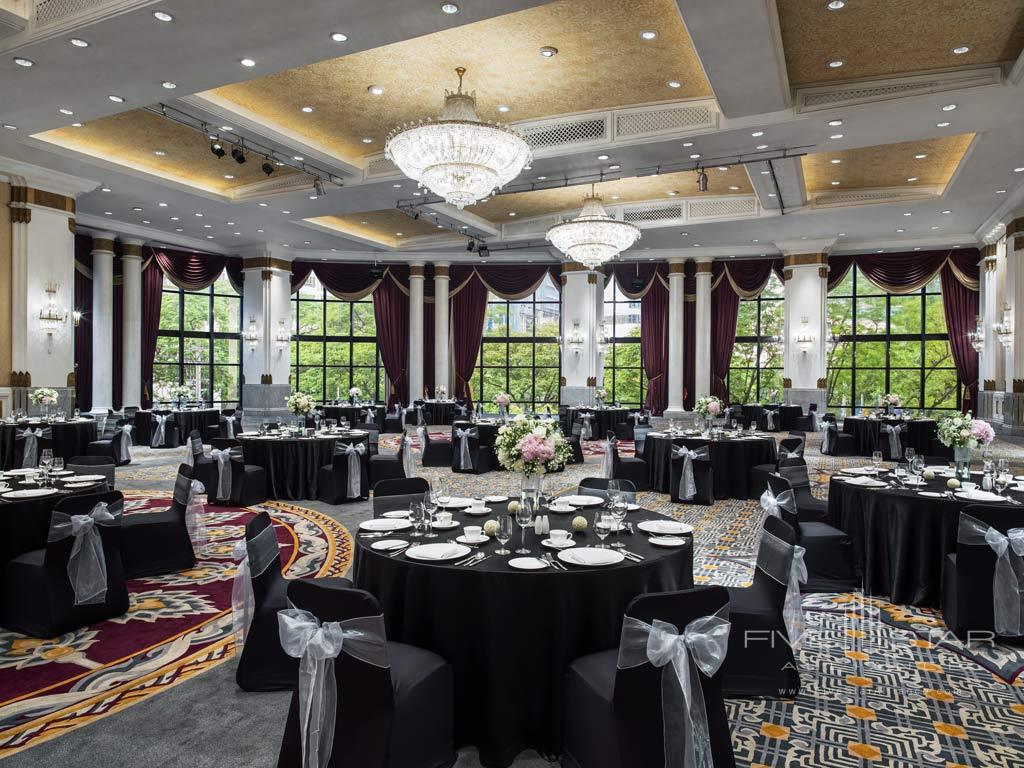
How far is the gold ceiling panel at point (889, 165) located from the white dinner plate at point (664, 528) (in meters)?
8.72

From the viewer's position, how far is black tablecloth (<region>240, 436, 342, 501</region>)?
8.48 metres

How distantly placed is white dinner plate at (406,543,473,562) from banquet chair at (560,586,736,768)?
0.87m

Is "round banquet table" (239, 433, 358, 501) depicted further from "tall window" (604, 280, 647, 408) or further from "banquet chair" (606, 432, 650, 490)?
"tall window" (604, 280, 647, 408)

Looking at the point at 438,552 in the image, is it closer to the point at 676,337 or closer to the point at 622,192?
the point at 622,192

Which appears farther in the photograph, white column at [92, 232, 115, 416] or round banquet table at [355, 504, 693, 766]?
white column at [92, 232, 115, 416]

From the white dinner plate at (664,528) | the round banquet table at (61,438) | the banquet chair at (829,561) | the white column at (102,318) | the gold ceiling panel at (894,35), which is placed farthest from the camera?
the white column at (102,318)

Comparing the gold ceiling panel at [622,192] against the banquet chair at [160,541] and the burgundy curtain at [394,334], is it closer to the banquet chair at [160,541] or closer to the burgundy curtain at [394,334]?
the burgundy curtain at [394,334]

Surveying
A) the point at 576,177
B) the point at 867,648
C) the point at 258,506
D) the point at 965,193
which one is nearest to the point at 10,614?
the point at 258,506

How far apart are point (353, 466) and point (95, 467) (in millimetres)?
2844

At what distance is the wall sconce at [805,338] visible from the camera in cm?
1639

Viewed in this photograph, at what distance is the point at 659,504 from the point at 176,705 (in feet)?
20.1

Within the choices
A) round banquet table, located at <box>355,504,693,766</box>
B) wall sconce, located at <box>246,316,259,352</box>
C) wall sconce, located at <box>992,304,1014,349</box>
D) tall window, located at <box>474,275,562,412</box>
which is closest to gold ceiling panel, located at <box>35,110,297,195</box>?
wall sconce, located at <box>246,316,259,352</box>

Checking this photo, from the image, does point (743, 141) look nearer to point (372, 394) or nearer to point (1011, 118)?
point (1011, 118)

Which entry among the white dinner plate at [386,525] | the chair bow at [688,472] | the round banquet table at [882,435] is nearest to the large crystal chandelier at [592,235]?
the chair bow at [688,472]
